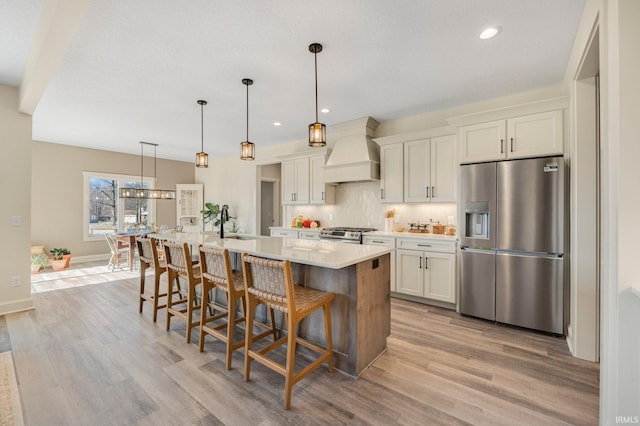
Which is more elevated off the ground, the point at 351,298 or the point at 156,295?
the point at 351,298

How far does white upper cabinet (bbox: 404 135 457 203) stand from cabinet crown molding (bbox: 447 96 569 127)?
0.39m

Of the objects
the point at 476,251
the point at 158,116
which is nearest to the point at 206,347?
the point at 476,251

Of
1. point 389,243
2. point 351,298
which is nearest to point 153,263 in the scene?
point 351,298

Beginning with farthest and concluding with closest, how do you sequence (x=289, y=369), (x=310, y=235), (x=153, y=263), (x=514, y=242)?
(x=310, y=235), (x=153, y=263), (x=514, y=242), (x=289, y=369)

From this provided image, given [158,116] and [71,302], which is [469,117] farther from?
[71,302]

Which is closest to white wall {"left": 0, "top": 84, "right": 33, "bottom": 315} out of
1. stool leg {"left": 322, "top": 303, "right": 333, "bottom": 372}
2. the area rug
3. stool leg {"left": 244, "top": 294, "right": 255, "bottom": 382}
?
the area rug

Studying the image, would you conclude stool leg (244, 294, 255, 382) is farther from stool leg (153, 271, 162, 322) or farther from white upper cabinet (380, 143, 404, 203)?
white upper cabinet (380, 143, 404, 203)

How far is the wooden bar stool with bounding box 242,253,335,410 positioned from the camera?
6.04ft

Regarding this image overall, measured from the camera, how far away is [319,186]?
5.18 meters

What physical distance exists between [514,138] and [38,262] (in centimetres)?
831

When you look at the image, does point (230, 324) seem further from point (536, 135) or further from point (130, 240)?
Answer: point (130, 240)

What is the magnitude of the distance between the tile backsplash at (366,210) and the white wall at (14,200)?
13.7ft

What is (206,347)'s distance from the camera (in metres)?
2.62

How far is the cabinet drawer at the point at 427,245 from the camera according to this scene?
3.58 meters
